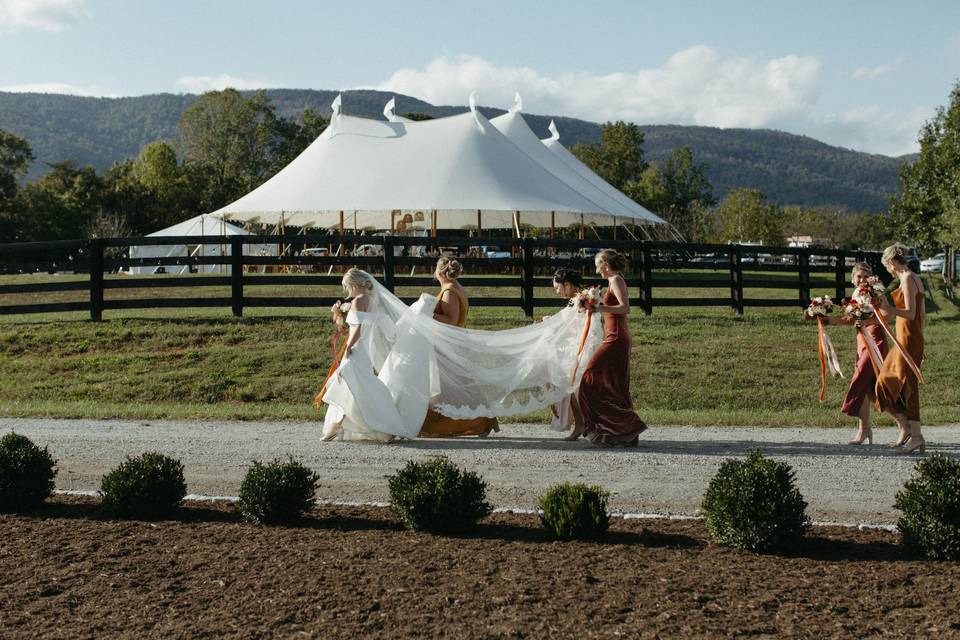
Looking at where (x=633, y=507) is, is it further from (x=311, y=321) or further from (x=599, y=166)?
(x=599, y=166)

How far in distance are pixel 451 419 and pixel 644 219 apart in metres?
26.5

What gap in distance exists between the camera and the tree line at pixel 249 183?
54500mm

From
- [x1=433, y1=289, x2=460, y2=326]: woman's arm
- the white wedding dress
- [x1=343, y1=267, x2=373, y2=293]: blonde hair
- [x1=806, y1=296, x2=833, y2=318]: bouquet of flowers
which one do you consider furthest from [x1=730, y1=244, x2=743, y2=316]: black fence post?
[x1=343, y1=267, x2=373, y2=293]: blonde hair

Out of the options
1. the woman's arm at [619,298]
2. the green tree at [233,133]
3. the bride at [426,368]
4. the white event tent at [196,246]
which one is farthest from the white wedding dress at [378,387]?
the green tree at [233,133]

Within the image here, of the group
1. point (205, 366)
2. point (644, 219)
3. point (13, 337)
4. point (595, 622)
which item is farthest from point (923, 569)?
point (644, 219)

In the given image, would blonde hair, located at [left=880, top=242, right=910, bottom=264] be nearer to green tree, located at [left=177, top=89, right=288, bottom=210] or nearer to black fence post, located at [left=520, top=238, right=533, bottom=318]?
black fence post, located at [left=520, top=238, right=533, bottom=318]

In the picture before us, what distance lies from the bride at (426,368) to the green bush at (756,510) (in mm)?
4412

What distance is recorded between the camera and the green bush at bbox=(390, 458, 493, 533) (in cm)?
623

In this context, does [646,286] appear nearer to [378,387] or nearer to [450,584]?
[378,387]

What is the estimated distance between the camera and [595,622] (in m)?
4.69

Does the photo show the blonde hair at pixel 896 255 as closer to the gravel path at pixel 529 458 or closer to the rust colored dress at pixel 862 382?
the rust colored dress at pixel 862 382

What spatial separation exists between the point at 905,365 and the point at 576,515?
482cm

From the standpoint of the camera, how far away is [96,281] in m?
17.6

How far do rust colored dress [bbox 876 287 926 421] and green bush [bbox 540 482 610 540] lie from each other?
4569 millimetres
